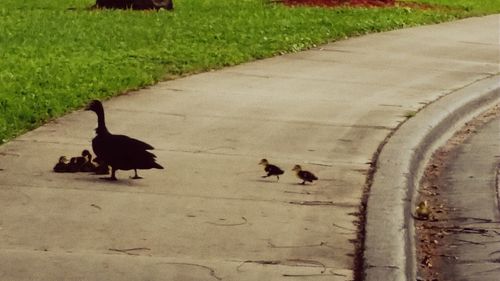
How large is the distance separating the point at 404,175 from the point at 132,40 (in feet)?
26.0

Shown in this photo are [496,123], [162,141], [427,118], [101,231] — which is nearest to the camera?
[101,231]

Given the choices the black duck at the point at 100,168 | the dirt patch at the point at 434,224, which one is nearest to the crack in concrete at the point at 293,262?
the dirt patch at the point at 434,224

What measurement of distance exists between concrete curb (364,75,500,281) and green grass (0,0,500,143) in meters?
2.98

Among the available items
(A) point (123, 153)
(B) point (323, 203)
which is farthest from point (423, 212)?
(A) point (123, 153)

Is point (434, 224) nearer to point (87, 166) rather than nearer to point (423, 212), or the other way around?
point (423, 212)

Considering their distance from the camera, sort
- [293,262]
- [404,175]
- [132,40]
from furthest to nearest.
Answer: [132,40] → [404,175] → [293,262]

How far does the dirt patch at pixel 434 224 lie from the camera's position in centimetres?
791

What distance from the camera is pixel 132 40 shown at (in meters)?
17.0

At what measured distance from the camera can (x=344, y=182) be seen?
951cm

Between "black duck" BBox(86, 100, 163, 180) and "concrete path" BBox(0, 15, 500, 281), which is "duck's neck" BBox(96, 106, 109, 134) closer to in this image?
"black duck" BBox(86, 100, 163, 180)

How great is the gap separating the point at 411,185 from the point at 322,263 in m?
2.34

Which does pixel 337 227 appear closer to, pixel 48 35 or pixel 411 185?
pixel 411 185

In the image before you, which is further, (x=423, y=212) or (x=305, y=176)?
(x=305, y=176)

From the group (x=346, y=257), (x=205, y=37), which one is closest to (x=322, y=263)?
(x=346, y=257)
